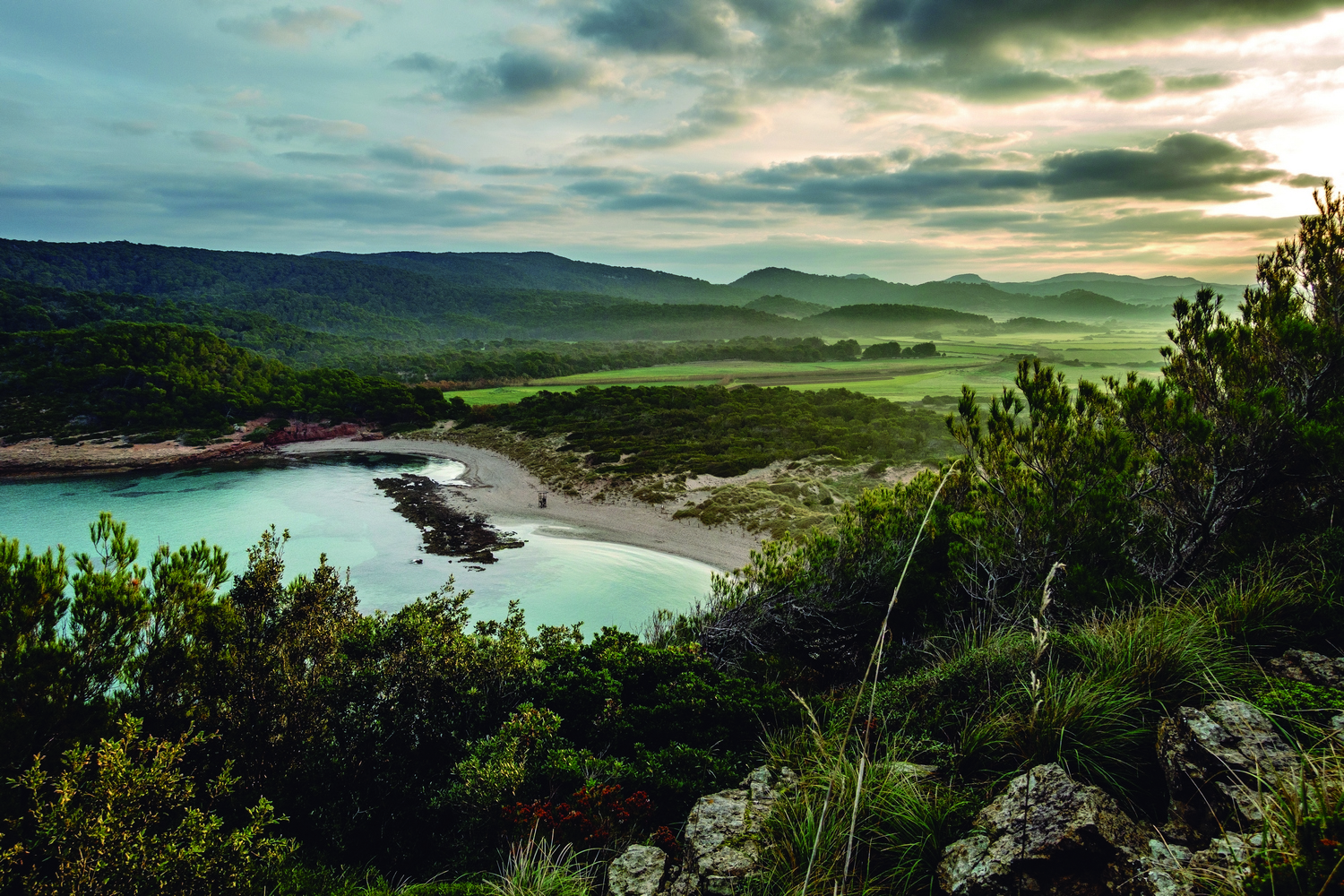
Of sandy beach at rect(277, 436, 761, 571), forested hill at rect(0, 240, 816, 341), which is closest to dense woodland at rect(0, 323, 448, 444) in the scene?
sandy beach at rect(277, 436, 761, 571)

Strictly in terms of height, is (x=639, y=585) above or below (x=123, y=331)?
below

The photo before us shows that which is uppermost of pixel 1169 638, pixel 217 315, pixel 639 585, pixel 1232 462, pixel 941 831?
pixel 217 315

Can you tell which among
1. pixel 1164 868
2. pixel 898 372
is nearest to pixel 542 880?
pixel 1164 868

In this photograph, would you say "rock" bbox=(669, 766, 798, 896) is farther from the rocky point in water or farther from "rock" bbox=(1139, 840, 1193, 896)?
the rocky point in water

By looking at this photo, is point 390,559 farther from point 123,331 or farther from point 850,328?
point 850,328

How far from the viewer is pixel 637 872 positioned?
4.05 meters

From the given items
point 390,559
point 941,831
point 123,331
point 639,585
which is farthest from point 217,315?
point 941,831

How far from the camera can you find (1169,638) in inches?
157

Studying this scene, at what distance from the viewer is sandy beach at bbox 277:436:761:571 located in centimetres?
2300

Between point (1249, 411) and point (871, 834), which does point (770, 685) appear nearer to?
point (871, 834)

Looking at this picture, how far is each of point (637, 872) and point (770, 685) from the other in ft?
12.9

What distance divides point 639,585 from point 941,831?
17.0 metres

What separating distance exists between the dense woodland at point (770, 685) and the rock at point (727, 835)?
14.8 inches

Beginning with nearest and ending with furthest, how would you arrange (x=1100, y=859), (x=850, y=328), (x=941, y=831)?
(x=1100, y=859) → (x=941, y=831) → (x=850, y=328)
